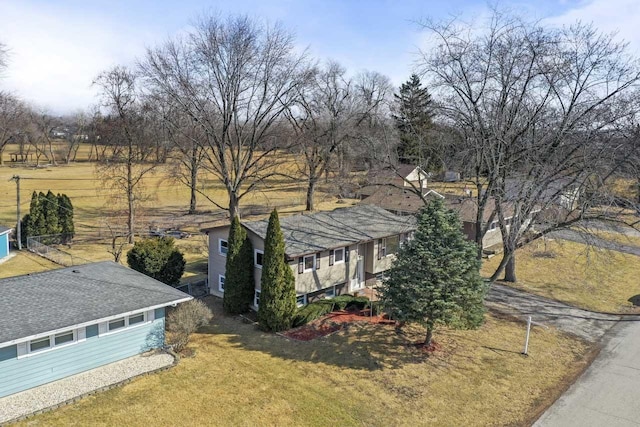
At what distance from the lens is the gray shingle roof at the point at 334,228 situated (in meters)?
21.8

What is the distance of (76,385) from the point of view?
570 inches

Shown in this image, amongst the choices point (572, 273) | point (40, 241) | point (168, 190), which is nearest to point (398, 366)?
point (572, 273)

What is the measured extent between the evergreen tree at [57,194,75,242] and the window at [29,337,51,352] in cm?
2118

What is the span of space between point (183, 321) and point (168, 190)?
46.1 metres

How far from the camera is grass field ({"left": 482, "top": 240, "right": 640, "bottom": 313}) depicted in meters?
25.5

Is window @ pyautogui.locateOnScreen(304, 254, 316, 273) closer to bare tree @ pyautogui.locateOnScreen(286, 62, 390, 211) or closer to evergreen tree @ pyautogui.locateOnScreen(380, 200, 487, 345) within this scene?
evergreen tree @ pyautogui.locateOnScreen(380, 200, 487, 345)

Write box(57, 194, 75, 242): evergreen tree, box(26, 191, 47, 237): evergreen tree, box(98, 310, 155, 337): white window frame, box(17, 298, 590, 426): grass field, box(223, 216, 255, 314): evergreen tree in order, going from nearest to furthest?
box(17, 298, 590, 426): grass field < box(98, 310, 155, 337): white window frame < box(223, 216, 255, 314): evergreen tree < box(26, 191, 47, 237): evergreen tree < box(57, 194, 75, 242): evergreen tree

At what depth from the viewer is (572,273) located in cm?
3023

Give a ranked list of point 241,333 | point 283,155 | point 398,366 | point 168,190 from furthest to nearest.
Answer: point 168,190 < point 283,155 < point 241,333 < point 398,366

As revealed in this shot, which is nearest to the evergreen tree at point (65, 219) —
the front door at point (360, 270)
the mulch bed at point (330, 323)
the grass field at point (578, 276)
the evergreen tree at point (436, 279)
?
the front door at point (360, 270)

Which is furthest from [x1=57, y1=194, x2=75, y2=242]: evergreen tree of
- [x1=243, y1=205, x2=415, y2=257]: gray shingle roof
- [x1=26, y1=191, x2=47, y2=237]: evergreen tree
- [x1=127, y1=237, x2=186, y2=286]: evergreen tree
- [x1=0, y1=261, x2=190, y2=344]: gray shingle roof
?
[x1=243, y1=205, x2=415, y2=257]: gray shingle roof

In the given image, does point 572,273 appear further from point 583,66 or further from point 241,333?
point 241,333

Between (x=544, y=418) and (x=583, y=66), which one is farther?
(x=583, y=66)

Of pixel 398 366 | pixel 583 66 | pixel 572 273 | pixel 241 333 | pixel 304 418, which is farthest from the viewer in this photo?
pixel 572 273
